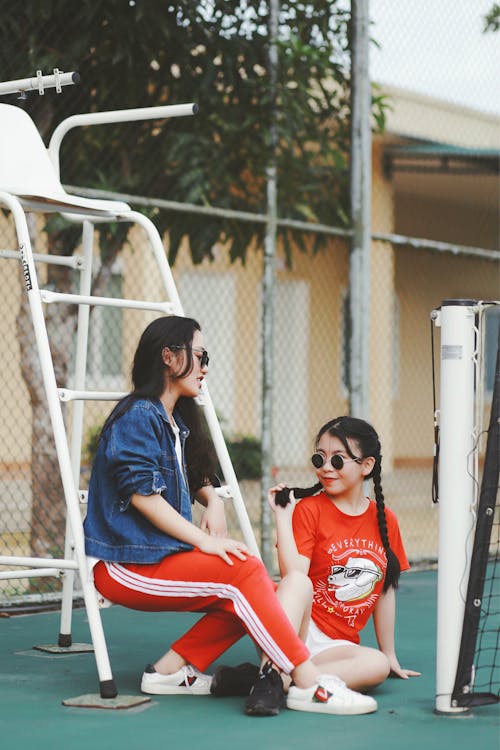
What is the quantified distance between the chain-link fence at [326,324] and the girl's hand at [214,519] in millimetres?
5225

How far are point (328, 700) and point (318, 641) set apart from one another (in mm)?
406

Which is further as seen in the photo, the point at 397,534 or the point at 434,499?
the point at 397,534

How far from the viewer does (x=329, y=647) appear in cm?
422

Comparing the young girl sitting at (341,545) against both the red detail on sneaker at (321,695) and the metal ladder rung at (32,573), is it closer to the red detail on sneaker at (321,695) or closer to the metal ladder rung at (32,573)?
the red detail on sneaker at (321,695)

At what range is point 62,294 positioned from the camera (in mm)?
4066

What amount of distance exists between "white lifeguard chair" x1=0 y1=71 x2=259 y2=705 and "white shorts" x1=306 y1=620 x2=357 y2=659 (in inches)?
12.5

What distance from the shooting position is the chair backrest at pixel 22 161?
4266mm

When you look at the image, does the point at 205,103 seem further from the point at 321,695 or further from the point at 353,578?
the point at 321,695

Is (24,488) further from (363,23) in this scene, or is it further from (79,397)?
(79,397)

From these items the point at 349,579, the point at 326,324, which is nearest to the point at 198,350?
the point at 349,579

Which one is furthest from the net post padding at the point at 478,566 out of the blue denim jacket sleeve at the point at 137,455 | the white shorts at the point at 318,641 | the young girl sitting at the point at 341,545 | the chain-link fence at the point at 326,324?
the chain-link fence at the point at 326,324

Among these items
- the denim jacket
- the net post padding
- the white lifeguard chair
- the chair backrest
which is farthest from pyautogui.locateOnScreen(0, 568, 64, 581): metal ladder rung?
the net post padding

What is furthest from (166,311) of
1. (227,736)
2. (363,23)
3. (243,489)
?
(243,489)

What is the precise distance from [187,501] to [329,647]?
2.19 ft
